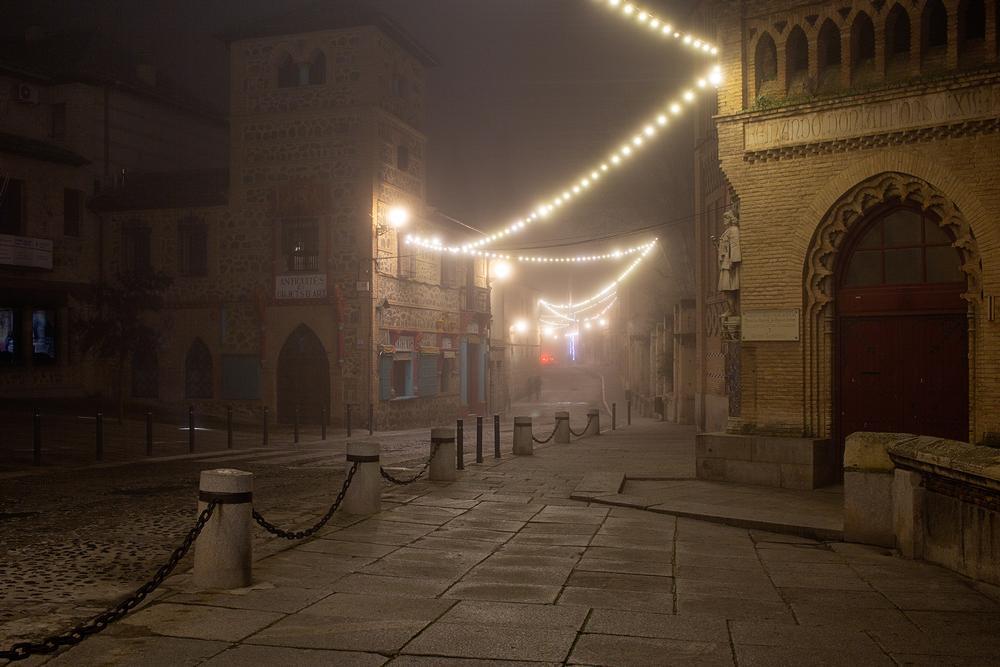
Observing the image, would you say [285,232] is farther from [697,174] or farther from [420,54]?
[697,174]

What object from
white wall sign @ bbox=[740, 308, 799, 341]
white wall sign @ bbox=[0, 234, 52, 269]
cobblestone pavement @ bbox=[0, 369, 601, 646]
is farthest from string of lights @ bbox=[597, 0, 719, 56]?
white wall sign @ bbox=[0, 234, 52, 269]

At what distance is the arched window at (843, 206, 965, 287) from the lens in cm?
1218

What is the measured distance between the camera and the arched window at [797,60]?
521 inches

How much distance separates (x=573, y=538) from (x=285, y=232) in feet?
73.5

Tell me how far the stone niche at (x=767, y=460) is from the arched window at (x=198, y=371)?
2114 centimetres

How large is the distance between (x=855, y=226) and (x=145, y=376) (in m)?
25.6

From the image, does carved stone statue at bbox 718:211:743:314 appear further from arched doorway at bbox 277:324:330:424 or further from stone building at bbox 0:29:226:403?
stone building at bbox 0:29:226:403

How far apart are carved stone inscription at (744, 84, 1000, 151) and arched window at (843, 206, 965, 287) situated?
1.33m

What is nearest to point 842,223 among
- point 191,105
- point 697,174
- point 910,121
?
point 910,121

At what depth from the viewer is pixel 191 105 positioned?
35000 mm

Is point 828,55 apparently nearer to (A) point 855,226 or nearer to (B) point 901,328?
(A) point 855,226

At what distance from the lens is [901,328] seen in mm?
12508

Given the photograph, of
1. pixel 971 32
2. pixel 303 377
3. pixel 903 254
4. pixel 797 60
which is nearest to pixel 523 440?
pixel 903 254

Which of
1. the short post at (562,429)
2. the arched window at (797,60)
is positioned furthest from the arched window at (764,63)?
the short post at (562,429)
